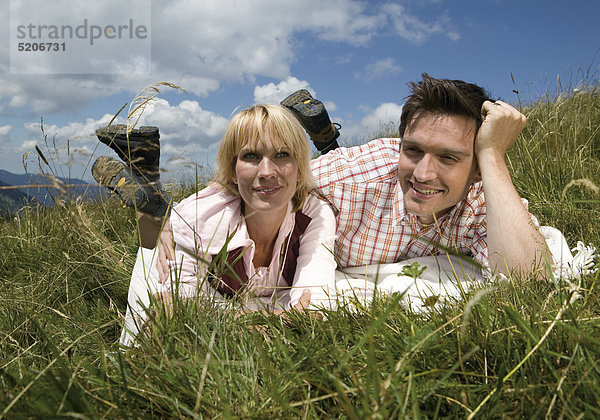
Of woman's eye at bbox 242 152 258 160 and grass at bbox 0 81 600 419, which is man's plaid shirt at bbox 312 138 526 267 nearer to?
woman's eye at bbox 242 152 258 160

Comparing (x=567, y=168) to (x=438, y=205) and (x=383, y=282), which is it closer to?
(x=438, y=205)

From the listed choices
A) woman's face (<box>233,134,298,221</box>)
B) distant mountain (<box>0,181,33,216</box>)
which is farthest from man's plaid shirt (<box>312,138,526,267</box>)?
distant mountain (<box>0,181,33,216</box>)

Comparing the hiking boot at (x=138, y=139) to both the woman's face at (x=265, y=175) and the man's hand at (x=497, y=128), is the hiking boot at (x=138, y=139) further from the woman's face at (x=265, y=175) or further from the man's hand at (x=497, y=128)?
the man's hand at (x=497, y=128)

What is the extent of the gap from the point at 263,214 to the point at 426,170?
1052 mm

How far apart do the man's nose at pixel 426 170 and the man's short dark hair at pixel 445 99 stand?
0.31 m

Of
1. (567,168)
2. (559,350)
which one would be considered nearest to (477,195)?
(567,168)

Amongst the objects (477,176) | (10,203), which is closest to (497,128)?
(477,176)

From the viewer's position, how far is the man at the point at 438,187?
8.67 feet

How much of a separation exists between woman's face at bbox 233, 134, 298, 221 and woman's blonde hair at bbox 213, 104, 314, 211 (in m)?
0.04

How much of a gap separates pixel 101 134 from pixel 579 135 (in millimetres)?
4870

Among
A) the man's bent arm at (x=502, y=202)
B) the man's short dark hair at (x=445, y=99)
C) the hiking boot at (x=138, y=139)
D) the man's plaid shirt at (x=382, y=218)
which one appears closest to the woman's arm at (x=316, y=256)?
the man's plaid shirt at (x=382, y=218)

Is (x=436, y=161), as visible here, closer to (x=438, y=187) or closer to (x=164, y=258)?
(x=438, y=187)

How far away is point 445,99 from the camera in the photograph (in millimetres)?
2723

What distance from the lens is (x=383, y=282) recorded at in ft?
9.71
